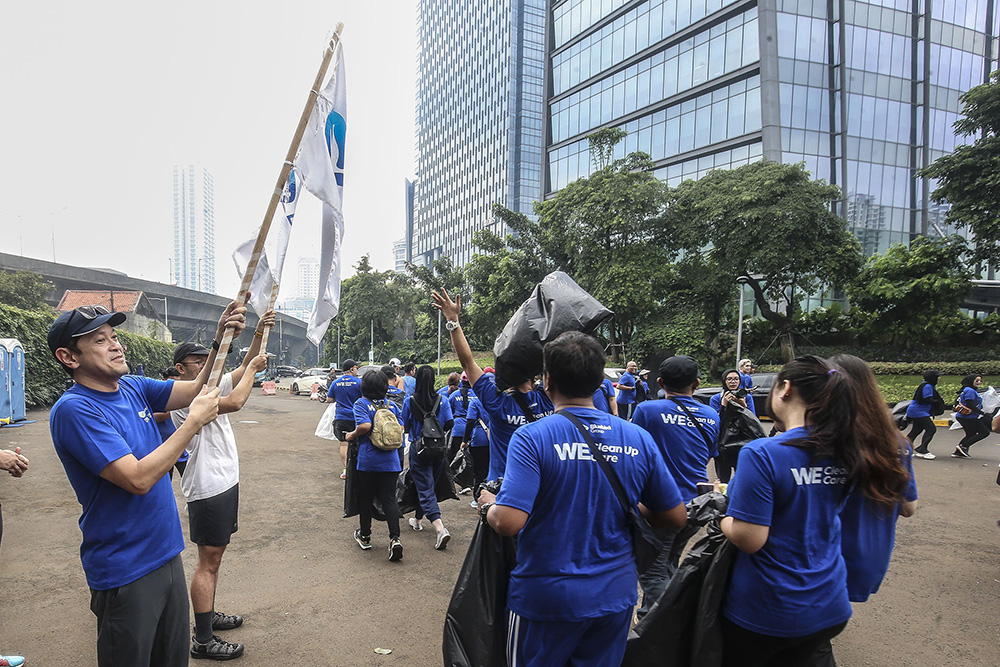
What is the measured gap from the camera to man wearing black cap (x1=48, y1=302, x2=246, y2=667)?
2.10 m

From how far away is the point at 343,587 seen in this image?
4.54 m

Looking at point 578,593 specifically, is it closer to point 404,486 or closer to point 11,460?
point 11,460

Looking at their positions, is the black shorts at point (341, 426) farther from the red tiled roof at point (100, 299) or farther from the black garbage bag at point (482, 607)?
the red tiled roof at point (100, 299)

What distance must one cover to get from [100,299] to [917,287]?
47.5 m

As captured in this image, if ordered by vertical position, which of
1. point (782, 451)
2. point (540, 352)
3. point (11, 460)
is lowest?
point (11, 460)

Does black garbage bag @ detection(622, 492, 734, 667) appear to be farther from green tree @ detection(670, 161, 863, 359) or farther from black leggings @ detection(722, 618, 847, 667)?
green tree @ detection(670, 161, 863, 359)

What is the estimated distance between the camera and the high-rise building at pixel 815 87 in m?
33.0

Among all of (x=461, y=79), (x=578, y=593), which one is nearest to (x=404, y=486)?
(x=578, y=593)

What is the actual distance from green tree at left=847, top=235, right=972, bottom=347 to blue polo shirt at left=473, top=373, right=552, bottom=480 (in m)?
24.9

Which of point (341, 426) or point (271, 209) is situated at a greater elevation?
point (271, 209)

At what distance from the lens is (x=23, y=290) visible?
96.9ft

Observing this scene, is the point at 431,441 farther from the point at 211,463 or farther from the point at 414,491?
the point at 211,463

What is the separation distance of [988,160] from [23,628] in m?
27.6

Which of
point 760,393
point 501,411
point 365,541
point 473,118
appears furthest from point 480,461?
point 473,118
